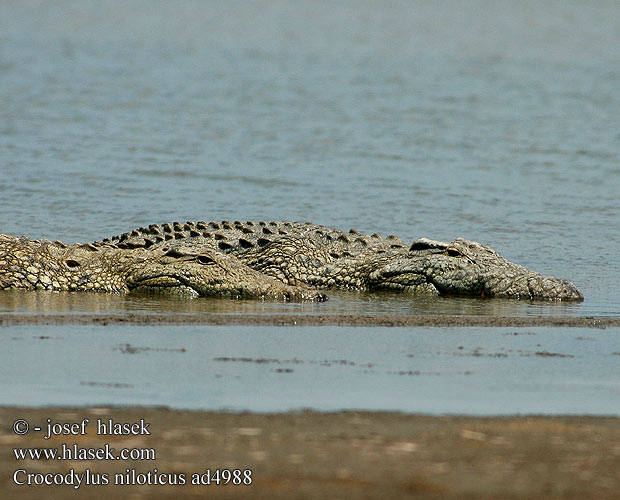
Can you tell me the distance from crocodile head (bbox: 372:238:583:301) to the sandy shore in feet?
22.1

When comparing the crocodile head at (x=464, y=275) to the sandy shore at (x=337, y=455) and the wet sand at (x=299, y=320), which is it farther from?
the sandy shore at (x=337, y=455)

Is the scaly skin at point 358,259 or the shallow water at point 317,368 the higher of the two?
the scaly skin at point 358,259

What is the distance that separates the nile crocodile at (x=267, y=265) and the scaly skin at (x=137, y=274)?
0.01 m

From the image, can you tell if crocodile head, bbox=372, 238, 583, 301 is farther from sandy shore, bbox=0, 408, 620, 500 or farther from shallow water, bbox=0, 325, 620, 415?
sandy shore, bbox=0, 408, 620, 500

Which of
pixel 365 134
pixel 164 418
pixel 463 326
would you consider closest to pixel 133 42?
pixel 365 134

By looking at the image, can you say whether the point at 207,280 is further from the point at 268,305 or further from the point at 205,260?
the point at 268,305

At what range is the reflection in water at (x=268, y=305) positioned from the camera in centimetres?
1062

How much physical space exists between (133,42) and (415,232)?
41334mm

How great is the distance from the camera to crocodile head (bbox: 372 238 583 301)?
12.8 meters

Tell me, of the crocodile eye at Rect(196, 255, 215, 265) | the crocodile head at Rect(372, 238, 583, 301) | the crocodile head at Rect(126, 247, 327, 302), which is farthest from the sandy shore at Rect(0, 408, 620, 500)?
the crocodile head at Rect(372, 238, 583, 301)

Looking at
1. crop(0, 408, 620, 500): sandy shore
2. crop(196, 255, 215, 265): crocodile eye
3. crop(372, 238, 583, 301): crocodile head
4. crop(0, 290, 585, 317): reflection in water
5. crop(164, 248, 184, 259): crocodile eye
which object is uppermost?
crop(164, 248, 184, 259): crocodile eye

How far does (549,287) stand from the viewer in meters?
12.7

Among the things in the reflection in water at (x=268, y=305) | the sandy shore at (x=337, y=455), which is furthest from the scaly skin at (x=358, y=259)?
the sandy shore at (x=337, y=455)

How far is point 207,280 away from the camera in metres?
12.3
